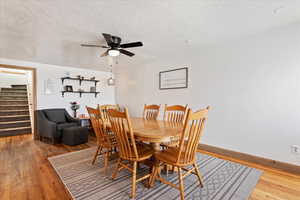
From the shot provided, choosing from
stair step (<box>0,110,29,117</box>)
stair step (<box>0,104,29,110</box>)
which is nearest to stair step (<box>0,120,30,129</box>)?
stair step (<box>0,110,29,117</box>)

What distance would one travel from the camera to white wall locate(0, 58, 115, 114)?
→ 160 inches

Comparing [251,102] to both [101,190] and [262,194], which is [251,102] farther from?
[101,190]

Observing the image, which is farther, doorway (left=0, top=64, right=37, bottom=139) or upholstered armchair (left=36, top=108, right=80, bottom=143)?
doorway (left=0, top=64, right=37, bottom=139)

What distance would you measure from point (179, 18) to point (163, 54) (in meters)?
1.64

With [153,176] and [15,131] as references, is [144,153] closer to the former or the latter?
[153,176]

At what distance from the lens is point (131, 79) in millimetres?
4988

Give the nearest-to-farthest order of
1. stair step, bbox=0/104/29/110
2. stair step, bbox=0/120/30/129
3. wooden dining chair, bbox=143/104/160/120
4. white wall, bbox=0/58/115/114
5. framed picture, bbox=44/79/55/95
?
1. wooden dining chair, bbox=143/104/160/120
2. white wall, bbox=0/58/115/114
3. framed picture, bbox=44/79/55/95
4. stair step, bbox=0/120/30/129
5. stair step, bbox=0/104/29/110

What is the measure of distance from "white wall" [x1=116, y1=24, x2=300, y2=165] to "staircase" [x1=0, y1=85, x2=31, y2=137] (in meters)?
5.16

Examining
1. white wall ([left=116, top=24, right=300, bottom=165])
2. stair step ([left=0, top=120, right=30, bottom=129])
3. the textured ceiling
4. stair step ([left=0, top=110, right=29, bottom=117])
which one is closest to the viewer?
the textured ceiling

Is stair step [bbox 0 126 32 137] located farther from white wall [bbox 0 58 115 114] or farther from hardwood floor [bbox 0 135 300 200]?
→ hardwood floor [bbox 0 135 300 200]

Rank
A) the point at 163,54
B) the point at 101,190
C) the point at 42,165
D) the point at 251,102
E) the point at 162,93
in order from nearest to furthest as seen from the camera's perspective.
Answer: the point at 101,190 < the point at 42,165 < the point at 251,102 < the point at 163,54 < the point at 162,93

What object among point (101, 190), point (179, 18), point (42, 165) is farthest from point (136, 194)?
point (179, 18)

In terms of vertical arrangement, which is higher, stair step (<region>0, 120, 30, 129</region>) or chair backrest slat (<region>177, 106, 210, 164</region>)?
chair backrest slat (<region>177, 106, 210, 164</region>)

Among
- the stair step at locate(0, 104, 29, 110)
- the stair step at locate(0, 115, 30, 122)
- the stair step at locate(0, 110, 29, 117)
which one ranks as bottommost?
the stair step at locate(0, 115, 30, 122)
